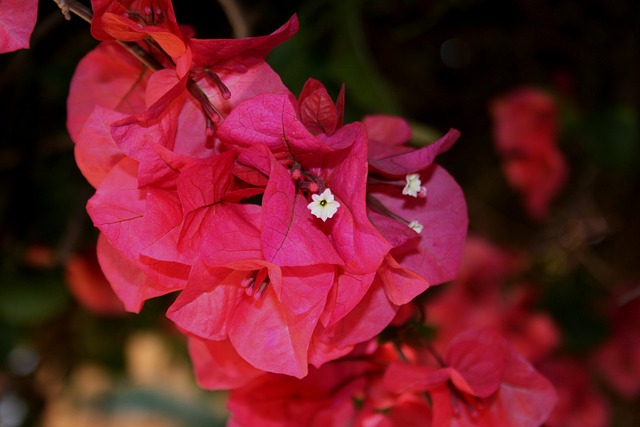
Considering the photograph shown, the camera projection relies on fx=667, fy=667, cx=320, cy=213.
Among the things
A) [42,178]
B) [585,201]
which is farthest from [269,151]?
[585,201]

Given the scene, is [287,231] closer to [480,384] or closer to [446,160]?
[480,384]

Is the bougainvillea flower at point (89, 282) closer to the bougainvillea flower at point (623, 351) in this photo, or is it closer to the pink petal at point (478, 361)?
the pink petal at point (478, 361)

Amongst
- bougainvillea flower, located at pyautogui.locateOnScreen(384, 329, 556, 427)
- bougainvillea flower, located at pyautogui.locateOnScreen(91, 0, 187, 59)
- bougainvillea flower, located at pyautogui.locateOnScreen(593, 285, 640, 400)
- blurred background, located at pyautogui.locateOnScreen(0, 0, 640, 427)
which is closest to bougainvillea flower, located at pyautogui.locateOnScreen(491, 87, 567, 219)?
blurred background, located at pyautogui.locateOnScreen(0, 0, 640, 427)

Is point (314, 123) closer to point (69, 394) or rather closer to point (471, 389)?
point (471, 389)

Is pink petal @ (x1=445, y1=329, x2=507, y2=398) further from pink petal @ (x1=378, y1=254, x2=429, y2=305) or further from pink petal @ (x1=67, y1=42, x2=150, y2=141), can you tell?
pink petal @ (x1=67, y1=42, x2=150, y2=141)

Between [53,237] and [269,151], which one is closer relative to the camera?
[269,151]

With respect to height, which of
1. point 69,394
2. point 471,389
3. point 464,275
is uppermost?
point 471,389

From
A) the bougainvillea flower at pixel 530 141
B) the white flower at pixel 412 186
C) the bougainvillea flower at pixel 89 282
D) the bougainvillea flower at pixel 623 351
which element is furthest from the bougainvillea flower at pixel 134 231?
the bougainvillea flower at pixel 623 351
